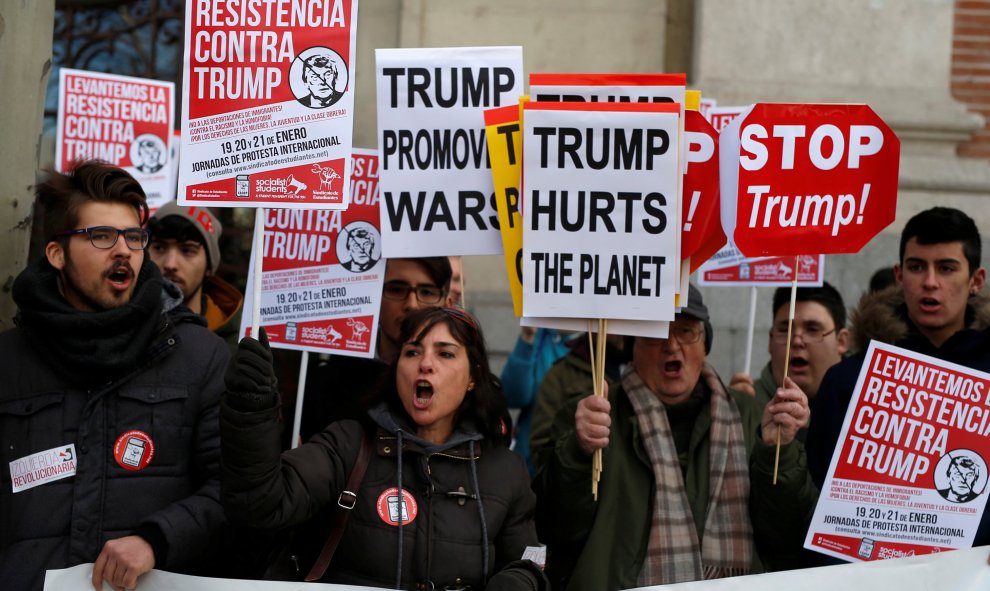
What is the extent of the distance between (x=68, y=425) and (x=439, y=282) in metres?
1.88

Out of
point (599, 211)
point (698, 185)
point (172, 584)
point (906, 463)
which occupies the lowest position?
point (172, 584)

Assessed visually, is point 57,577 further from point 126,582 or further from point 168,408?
point 168,408

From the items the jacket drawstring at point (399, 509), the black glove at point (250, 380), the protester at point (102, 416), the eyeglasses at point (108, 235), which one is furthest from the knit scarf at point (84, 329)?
the jacket drawstring at point (399, 509)

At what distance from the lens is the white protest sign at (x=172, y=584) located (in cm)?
337

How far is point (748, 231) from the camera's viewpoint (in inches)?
164

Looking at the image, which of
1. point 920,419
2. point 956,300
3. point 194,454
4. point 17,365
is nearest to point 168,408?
point 194,454

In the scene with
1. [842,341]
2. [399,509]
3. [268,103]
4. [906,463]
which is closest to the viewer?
[399,509]

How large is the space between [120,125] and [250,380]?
3954 millimetres

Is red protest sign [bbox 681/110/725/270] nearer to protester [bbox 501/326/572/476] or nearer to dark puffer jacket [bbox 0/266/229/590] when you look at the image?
dark puffer jacket [bbox 0/266/229/590]

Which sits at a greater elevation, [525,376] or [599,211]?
[599,211]

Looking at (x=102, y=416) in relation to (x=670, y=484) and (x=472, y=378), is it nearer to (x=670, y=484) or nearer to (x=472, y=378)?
(x=472, y=378)

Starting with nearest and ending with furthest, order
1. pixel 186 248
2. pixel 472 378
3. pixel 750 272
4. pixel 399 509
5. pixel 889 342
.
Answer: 1. pixel 399 509
2. pixel 472 378
3. pixel 889 342
4. pixel 186 248
5. pixel 750 272

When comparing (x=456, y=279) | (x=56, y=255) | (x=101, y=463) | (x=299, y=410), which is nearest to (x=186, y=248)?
(x=299, y=410)

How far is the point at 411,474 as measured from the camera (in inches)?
146
